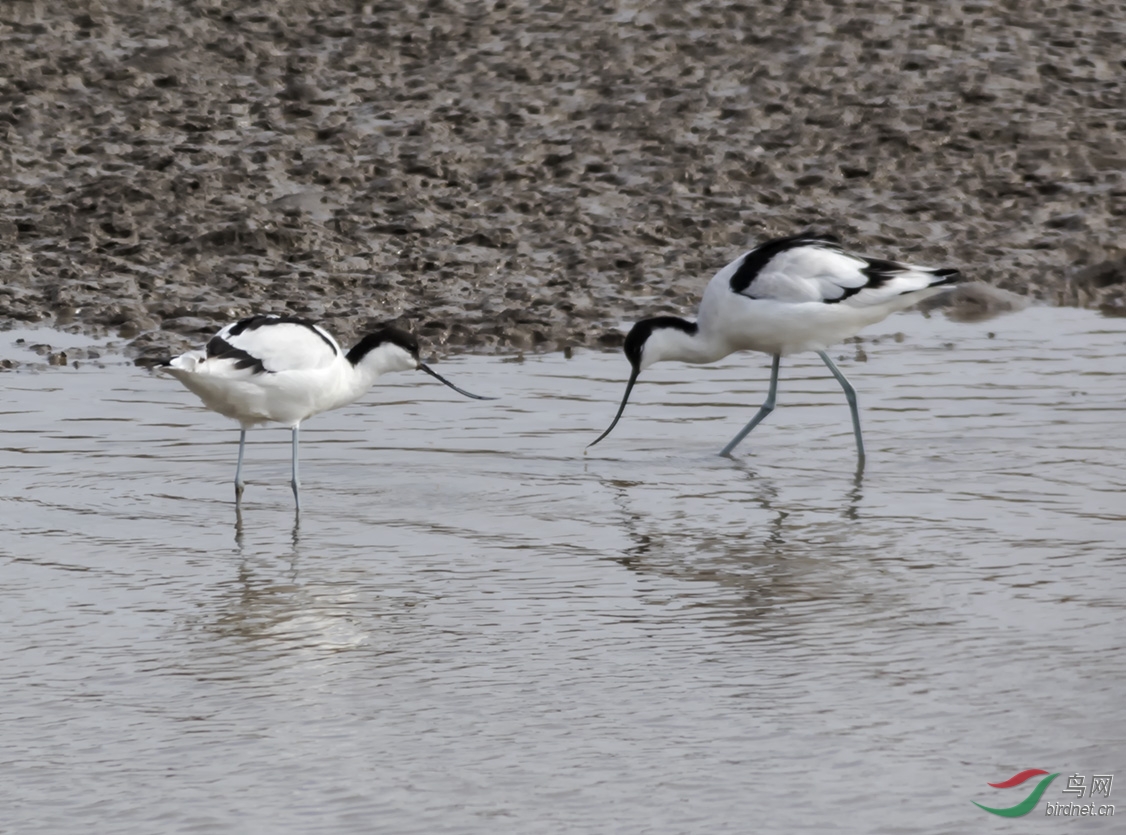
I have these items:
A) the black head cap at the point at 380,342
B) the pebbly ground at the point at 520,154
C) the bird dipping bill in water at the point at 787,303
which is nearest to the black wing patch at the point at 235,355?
the black head cap at the point at 380,342

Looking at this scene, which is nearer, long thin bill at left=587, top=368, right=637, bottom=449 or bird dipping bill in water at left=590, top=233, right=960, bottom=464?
long thin bill at left=587, top=368, right=637, bottom=449

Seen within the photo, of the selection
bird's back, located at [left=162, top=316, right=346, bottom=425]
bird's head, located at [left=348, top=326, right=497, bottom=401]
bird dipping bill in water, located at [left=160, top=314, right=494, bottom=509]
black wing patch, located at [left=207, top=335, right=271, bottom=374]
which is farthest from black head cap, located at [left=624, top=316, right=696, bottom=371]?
black wing patch, located at [left=207, top=335, right=271, bottom=374]

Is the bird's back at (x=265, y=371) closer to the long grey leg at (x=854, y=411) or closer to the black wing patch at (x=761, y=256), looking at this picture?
the black wing patch at (x=761, y=256)

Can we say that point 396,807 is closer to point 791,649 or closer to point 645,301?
point 791,649

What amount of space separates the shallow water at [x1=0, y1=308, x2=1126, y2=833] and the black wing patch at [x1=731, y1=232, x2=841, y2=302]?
2.03 ft

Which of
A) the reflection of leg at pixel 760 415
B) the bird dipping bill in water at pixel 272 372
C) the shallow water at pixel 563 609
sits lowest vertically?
the shallow water at pixel 563 609

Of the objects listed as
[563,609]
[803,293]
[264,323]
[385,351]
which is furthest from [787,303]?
[563,609]

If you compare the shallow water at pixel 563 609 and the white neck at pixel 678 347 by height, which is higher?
the white neck at pixel 678 347

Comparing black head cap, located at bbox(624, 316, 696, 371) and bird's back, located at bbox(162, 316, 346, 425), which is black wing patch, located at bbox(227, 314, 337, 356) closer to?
bird's back, located at bbox(162, 316, 346, 425)

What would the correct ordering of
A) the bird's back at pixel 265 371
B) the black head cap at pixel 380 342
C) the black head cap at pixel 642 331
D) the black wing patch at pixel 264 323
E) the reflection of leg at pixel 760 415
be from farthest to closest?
the black head cap at pixel 642 331
the reflection of leg at pixel 760 415
the black head cap at pixel 380 342
the black wing patch at pixel 264 323
the bird's back at pixel 265 371

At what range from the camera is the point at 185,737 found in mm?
4734

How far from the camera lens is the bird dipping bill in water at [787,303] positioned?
28.3ft

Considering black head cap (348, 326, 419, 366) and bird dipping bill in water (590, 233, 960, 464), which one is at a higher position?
bird dipping bill in water (590, 233, 960, 464)

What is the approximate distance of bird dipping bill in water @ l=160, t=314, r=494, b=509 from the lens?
715 centimetres
